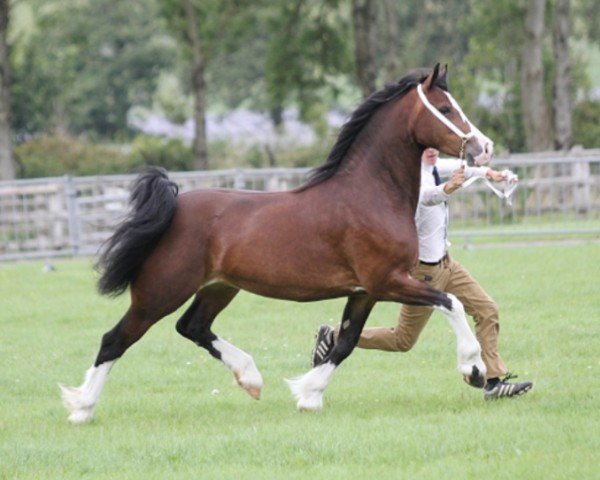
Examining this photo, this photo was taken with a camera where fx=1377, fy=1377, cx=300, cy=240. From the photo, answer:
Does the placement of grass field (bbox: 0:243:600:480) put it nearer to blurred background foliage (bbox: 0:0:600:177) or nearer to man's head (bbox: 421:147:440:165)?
man's head (bbox: 421:147:440:165)

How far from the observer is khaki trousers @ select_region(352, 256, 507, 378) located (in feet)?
31.5

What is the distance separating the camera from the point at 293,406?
389 inches

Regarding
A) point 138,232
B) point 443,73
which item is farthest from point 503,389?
point 138,232

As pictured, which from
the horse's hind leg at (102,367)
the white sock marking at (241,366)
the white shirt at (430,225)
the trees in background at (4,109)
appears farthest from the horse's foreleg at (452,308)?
the trees in background at (4,109)

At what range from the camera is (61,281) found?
19859 millimetres

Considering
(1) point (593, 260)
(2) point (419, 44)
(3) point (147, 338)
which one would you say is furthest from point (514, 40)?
(3) point (147, 338)

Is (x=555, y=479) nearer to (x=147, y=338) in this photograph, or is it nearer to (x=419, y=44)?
(x=147, y=338)

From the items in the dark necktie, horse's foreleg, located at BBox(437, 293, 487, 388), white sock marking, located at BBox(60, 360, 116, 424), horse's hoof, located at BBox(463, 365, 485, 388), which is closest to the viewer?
horse's foreleg, located at BBox(437, 293, 487, 388)

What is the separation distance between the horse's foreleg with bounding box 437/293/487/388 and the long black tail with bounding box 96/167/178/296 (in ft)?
6.60

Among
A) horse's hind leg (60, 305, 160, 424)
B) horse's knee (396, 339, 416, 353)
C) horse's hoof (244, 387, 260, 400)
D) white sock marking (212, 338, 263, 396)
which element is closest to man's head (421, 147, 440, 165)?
horse's knee (396, 339, 416, 353)

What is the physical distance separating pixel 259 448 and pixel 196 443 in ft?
1.51

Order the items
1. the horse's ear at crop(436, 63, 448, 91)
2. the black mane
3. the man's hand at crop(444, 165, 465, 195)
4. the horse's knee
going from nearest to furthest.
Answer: the man's hand at crop(444, 165, 465, 195) → the horse's ear at crop(436, 63, 448, 91) → the black mane → the horse's knee

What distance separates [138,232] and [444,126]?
86.0 inches

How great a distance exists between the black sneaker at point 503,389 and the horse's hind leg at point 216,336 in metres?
1.61
